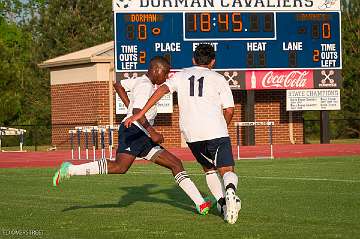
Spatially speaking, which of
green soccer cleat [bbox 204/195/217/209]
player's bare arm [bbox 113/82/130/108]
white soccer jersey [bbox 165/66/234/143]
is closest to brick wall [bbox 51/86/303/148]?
player's bare arm [bbox 113/82/130/108]

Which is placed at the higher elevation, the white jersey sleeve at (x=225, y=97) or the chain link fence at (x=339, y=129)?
the white jersey sleeve at (x=225, y=97)

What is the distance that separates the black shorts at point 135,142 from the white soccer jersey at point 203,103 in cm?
96

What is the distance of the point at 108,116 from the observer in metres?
45.9

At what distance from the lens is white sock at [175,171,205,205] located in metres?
12.0

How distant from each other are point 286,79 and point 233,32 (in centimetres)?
355

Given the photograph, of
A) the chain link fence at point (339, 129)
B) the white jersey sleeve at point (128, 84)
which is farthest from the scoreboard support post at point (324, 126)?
the white jersey sleeve at point (128, 84)

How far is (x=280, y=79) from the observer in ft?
132

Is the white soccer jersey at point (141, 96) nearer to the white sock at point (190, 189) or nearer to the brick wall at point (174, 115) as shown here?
the white sock at point (190, 189)

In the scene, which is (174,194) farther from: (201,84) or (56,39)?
(56,39)

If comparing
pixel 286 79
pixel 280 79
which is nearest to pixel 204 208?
pixel 280 79

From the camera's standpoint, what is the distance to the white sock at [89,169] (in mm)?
12078

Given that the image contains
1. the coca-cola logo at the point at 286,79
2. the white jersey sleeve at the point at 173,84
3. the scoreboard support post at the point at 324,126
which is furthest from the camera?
the scoreboard support post at the point at 324,126

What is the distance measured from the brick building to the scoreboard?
16.2ft

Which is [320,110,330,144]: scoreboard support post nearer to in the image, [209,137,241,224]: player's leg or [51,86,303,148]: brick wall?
[51,86,303,148]: brick wall
